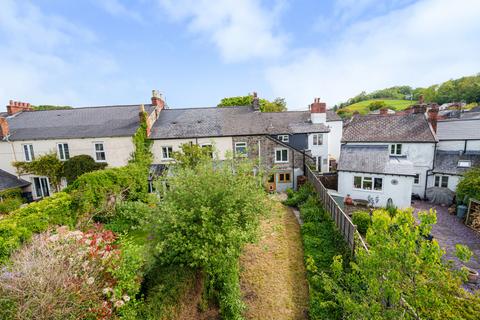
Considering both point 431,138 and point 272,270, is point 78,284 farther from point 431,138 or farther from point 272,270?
point 431,138

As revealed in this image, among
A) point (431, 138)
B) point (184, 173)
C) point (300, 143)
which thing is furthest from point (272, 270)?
point (431, 138)

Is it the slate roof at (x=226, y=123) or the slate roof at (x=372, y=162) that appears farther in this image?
the slate roof at (x=226, y=123)

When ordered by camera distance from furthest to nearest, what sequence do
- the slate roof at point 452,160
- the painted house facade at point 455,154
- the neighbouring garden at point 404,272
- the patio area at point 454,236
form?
the painted house facade at point 455,154 → the slate roof at point 452,160 → the patio area at point 454,236 → the neighbouring garden at point 404,272

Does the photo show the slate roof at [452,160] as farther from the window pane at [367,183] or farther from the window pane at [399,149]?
the window pane at [367,183]

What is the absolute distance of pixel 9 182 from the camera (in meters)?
22.0

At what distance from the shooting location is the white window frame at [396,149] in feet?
78.6

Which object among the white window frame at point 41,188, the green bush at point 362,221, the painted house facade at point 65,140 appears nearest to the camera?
the green bush at point 362,221

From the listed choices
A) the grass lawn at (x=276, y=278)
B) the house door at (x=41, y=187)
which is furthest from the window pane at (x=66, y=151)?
the grass lawn at (x=276, y=278)

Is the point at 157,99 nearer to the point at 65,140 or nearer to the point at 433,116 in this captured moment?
the point at 65,140

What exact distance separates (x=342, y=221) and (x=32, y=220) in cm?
A: 1663

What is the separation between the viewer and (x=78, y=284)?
6145 mm

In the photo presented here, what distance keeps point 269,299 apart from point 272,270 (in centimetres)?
195

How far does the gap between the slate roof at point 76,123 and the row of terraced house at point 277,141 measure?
0.35 ft

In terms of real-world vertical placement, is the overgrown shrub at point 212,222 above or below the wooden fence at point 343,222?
above
